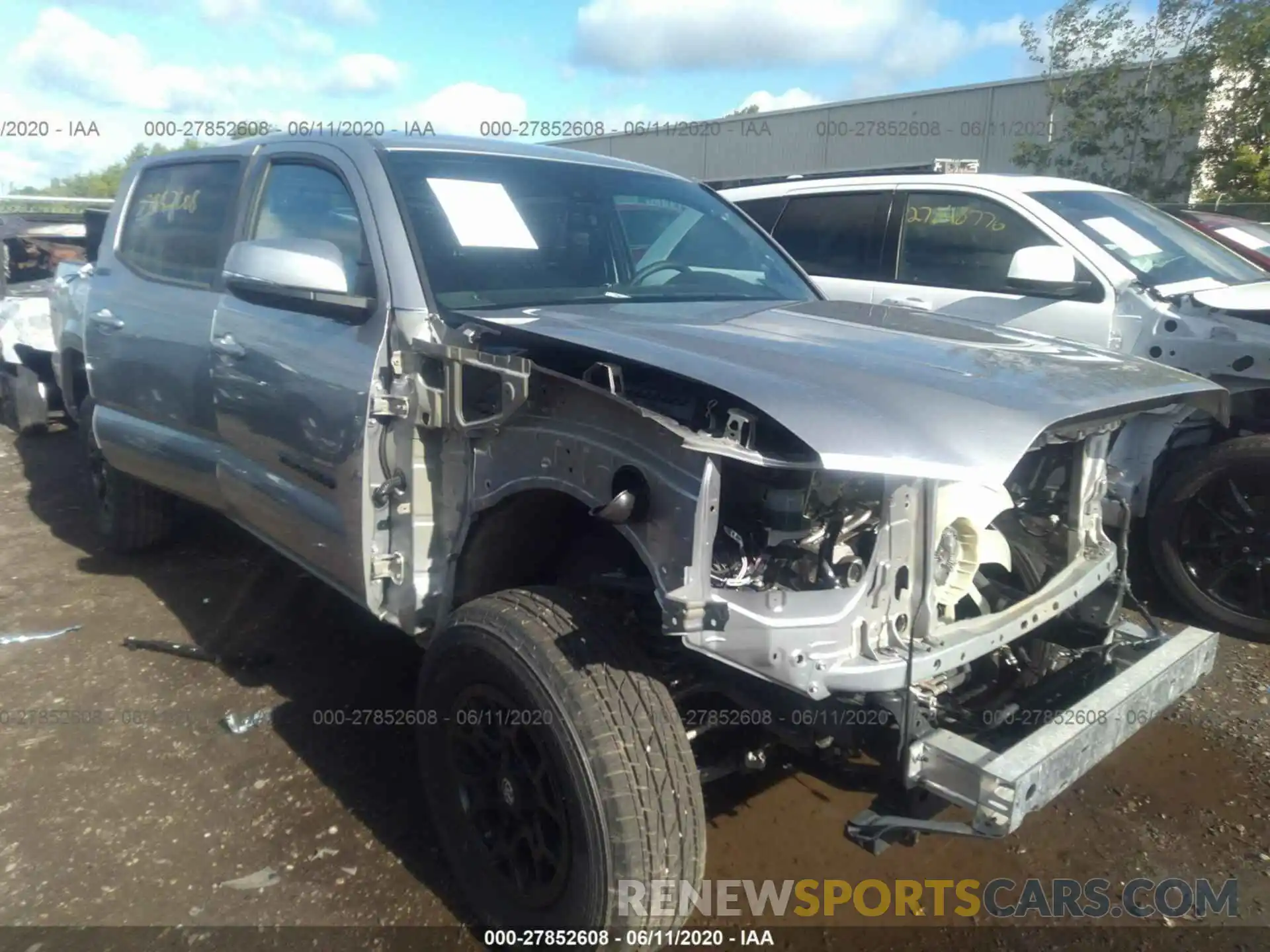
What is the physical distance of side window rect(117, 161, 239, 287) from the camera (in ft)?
12.3

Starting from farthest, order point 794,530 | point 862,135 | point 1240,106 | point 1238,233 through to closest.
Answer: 1. point 862,135
2. point 1240,106
3. point 1238,233
4. point 794,530

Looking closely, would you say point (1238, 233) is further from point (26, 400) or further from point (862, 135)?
point (862, 135)

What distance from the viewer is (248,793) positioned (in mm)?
3025

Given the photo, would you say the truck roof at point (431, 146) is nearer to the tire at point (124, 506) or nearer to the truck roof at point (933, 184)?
the tire at point (124, 506)

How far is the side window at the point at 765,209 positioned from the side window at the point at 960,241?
889 millimetres

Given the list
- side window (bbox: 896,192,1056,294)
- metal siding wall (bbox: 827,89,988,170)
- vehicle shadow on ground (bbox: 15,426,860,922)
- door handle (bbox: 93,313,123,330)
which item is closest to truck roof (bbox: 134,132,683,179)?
door handle (bbox: 93,313,123,330)

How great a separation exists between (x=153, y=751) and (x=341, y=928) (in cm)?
119

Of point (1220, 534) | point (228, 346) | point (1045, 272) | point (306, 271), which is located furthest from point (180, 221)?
point (1220, 534)

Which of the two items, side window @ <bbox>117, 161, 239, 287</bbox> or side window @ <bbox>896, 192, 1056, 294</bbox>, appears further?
side window @ <bbox>896, 192, 1056, 294</bbox>

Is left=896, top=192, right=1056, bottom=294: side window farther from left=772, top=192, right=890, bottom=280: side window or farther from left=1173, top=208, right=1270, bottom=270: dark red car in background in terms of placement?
left=1173, top=208, right=1270, bottom=270: dark red car in background

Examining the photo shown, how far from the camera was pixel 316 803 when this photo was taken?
9.79 ft

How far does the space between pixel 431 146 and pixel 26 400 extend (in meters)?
6.13

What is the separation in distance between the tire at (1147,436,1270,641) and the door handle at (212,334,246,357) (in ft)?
12.2

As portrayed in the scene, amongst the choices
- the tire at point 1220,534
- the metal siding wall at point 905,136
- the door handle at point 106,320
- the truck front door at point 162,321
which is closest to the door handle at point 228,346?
the truck front door at point 162,321
